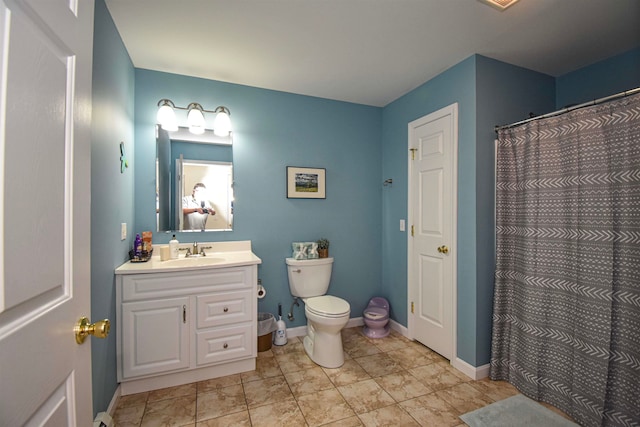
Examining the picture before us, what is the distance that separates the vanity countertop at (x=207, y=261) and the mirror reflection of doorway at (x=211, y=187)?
18 centimetres

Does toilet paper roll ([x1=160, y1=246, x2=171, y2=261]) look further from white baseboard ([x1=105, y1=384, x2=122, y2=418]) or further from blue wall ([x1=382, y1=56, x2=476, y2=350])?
blue wall ([x1=382, y1=56, x2=476, y2=350])

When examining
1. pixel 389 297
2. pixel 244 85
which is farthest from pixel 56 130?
pixel 389 297

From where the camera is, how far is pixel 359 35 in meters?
1.92

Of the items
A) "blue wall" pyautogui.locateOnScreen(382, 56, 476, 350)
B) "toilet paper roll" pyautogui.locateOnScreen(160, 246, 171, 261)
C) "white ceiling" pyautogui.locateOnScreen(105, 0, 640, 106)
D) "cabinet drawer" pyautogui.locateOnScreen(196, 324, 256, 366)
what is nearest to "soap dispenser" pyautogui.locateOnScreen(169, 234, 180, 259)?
"toilet paper roll" pyautogui.locateOnScreen(160, 246, 171, 261)

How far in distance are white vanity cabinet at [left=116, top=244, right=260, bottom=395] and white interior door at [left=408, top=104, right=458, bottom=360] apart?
1508 mm

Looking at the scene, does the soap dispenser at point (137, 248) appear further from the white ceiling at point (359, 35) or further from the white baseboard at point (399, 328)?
the white baseboard at point (399, 328)

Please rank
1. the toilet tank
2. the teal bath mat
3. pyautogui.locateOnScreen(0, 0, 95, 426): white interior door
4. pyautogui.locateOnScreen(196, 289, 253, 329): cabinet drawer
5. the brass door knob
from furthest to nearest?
the toilet tank, pyautogui.locateOnScreen(196, 289, 253, 329): cabinet drawer, the teal bath mat, the brass door knob, pyautogui.locateOnScreen(0, 0, 95, 426): white interior door

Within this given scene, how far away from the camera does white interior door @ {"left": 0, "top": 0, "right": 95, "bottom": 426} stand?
47 centimetres

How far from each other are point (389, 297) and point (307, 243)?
3.63ft

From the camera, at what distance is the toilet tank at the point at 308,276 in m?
2.67

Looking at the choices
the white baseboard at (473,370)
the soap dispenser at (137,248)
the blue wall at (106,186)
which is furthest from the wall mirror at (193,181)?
the white baseboard at (473,370)

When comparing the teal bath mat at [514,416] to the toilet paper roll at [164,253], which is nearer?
the teal bath mat at [514,416]

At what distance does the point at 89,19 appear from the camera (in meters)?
0.79

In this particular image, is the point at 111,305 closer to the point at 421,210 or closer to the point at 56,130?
the point at 56,130
